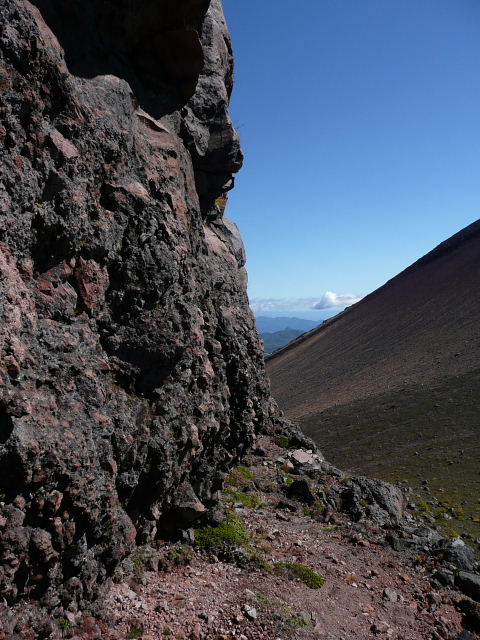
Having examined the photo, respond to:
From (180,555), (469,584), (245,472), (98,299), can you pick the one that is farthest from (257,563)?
(98,299)

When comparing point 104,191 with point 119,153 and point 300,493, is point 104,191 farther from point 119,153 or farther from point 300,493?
point 300,493

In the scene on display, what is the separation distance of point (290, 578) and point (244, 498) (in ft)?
11.9

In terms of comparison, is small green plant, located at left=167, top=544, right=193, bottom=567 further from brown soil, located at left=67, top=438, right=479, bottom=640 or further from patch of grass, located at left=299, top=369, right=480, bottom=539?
patch of grass, located at left=299, top=369, right=480, bottom=539

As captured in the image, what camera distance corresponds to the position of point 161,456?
948 centimetres

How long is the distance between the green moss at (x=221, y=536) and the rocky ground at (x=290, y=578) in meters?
0.03

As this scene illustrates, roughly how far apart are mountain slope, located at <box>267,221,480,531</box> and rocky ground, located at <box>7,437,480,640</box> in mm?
10758

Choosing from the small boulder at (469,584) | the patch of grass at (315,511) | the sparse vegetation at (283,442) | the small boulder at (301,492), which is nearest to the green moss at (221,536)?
the patch of grass at (315,511)

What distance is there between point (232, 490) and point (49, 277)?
943cm

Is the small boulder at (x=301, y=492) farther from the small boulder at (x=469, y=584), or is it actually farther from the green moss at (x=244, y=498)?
the small boulder at (x=469, y=584)

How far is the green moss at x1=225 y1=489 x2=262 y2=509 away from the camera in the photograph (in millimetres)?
13750

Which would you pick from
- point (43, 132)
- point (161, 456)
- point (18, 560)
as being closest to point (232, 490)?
point (161, 456)

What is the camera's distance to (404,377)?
158ft

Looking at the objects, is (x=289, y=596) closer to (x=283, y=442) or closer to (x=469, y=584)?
(x=469, y=584)

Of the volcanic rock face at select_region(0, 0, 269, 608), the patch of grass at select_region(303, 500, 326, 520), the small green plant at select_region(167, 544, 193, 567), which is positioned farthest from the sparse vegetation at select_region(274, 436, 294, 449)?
the small green plant at select_region(167, 544, 193, 567)
